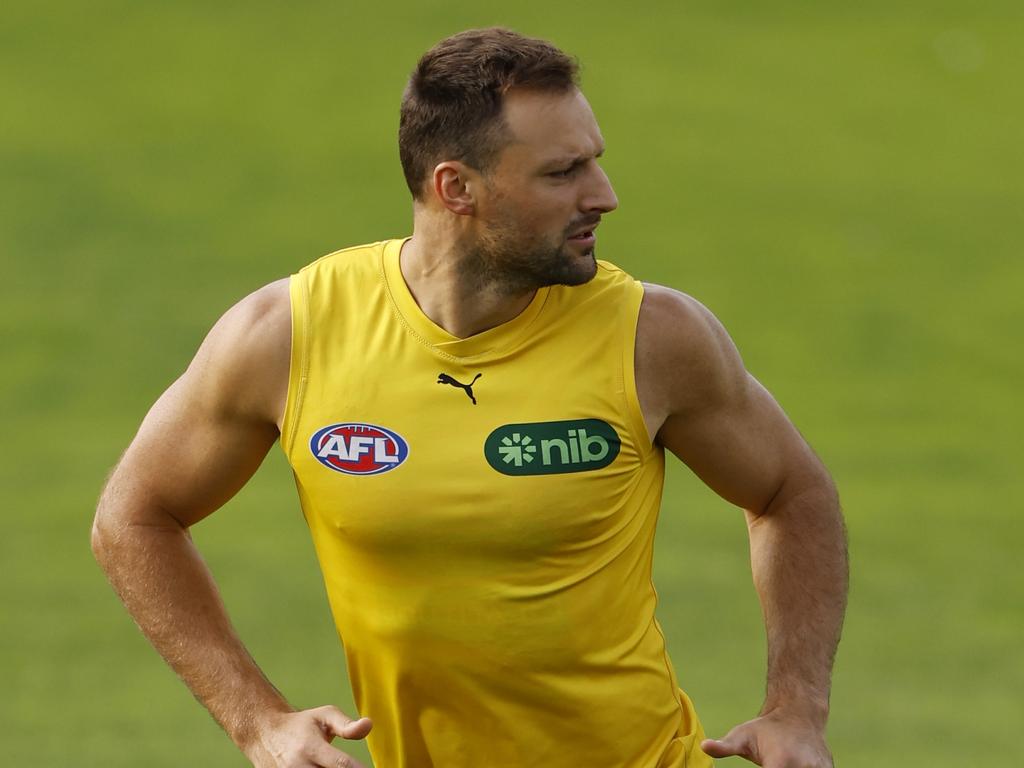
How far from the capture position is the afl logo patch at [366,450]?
176 inches

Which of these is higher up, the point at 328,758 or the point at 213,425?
the point at 213,425

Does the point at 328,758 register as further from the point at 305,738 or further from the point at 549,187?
the point at 549,187

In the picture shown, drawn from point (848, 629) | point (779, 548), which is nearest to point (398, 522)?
point (779, 548)

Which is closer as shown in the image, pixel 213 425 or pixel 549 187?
pixel 549 187

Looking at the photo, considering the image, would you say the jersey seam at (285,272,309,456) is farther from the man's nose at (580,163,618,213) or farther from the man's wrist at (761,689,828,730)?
the man's wrist at (761,689,828,730)

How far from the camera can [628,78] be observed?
20.7 metres

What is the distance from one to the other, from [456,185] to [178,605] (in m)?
1.14

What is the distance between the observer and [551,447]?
175 inches

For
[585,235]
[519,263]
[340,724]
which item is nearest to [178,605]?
[340,724]

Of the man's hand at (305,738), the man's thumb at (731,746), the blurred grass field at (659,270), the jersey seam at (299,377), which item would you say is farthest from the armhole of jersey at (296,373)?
the blurred grass field at (659,270)

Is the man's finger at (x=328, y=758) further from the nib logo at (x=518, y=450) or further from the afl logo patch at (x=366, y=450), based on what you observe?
the nib logo at (x=518, y=450)

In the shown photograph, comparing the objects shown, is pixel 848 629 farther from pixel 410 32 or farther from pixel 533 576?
pixel 410 32

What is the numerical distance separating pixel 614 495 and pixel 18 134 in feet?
54.0

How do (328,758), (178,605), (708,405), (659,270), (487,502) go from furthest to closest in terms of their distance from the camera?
(659,270)
(178,605)
(708,405)
(487,502)
(328,758)
